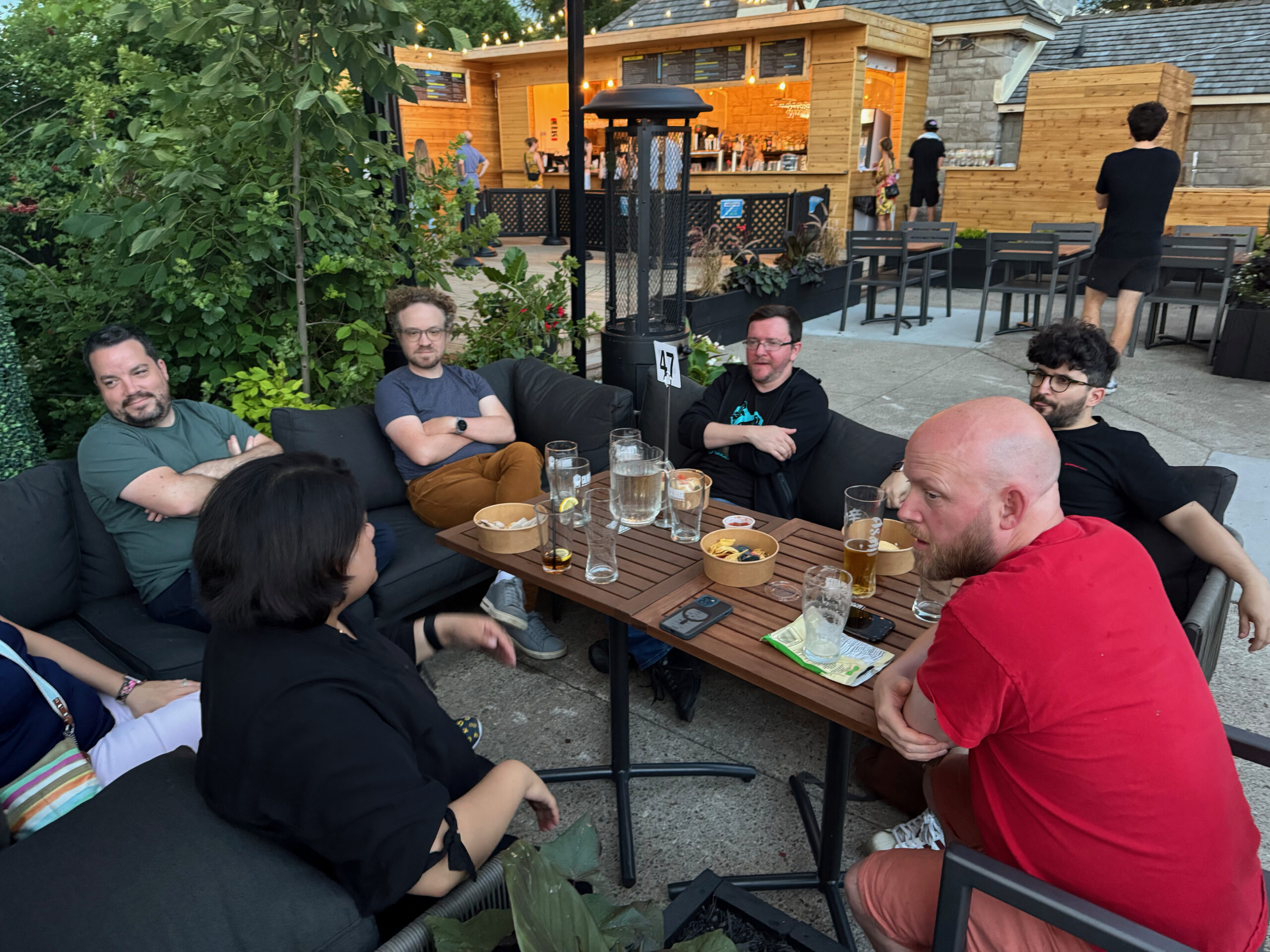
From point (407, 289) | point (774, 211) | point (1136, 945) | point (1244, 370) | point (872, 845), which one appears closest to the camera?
point (1136, 945)

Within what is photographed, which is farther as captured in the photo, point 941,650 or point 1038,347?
point 1038,347

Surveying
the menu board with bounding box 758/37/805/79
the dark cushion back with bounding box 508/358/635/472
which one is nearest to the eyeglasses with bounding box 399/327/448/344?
the dark cushion back with bounding box 508/358/635/472

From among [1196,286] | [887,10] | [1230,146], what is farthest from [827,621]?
[887,10]

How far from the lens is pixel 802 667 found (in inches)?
67.2

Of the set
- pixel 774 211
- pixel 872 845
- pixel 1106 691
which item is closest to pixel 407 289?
pixel 872 845

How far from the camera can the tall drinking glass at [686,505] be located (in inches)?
92.2

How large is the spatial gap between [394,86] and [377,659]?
2583 mm

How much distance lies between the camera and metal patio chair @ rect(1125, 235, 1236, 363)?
21.9 ft

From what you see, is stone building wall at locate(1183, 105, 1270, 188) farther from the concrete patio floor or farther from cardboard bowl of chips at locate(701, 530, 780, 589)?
cardboard bowl of chips at locate(701, 530, 780, 589)

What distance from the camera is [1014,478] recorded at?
4.39 feet

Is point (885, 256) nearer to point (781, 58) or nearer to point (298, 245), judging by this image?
point (781, 58)

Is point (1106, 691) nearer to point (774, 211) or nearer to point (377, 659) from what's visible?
point (377, 659)

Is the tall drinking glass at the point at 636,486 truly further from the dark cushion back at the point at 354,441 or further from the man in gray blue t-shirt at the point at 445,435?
the dark cushion back at the point at 354,441

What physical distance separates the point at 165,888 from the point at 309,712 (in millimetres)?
338
